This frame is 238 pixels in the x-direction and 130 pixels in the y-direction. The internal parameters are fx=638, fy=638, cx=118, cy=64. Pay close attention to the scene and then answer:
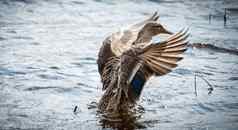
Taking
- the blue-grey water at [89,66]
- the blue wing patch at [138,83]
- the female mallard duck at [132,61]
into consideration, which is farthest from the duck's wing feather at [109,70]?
the blue-grey water at [89,66]

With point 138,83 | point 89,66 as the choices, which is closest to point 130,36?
point 138,83

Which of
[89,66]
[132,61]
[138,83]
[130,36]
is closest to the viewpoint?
[132,61]

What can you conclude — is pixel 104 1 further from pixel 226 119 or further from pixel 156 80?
pixel 226 119

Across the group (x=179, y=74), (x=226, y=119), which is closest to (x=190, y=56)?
(x=179, y=74)

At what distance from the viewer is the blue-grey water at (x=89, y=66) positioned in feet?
23.1

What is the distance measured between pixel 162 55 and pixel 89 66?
7.48ft

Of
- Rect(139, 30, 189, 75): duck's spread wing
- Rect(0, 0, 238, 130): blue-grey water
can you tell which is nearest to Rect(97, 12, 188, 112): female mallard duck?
Rect(139, 30, 189, 75): duck's spread wing

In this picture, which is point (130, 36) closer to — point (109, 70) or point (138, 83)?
point (109, 70)

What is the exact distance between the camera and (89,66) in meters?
8.73

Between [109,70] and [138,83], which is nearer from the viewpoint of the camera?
[138,83]

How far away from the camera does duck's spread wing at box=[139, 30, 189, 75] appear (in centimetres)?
660

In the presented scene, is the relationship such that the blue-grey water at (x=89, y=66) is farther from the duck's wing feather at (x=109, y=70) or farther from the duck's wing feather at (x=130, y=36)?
the duck's wing feather at (x=130, y=36)

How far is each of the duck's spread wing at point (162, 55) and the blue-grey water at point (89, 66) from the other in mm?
664

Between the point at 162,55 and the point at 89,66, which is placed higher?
the point at 162,55
